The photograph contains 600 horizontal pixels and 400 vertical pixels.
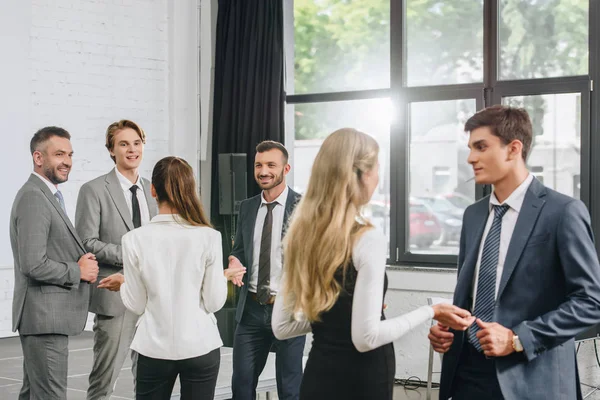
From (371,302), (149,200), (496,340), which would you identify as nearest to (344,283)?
(371,302)

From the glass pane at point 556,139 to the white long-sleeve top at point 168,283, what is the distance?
12.6ft

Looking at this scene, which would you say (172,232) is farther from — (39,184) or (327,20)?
(327,20)

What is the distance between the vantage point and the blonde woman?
2150mm

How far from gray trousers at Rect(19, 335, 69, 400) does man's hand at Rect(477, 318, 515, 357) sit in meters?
1.90

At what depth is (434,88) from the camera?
21.4ft

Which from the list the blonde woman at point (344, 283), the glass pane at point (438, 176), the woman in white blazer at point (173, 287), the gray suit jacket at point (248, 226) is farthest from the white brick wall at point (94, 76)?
the blonde woman at point (344, 283)

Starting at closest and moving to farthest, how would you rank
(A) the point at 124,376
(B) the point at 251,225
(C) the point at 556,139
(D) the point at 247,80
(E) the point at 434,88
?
(B) the point at 251,225
(A) the point at 124,376
(C) the point at 556,139
(E) the point at 434,88
(D) the point at 247,80

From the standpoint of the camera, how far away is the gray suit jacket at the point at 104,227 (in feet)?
12.7

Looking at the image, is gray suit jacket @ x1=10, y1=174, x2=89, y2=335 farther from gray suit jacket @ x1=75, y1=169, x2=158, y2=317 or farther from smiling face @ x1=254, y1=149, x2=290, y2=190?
smiling face @ x1=254, y1=149, x2=290, y2=190

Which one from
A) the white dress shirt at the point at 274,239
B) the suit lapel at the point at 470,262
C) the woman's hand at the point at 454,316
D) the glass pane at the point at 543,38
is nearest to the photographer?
the woman's hand at the point at 454,316

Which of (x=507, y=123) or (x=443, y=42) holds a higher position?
(x=443, y=42)

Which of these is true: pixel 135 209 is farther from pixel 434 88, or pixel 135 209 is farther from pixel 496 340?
pixel 434 88

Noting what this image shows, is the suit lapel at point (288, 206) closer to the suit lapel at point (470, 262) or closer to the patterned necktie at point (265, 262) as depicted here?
the patterned necktie at point (265, 262)

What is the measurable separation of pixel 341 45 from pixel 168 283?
15.4ft
